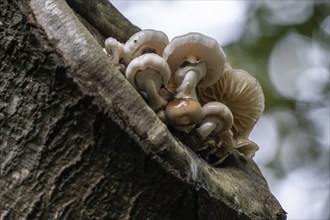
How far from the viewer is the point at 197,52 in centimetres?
136

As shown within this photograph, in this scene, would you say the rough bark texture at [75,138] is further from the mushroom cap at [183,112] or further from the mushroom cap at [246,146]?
the mushroom cap at [246,146]

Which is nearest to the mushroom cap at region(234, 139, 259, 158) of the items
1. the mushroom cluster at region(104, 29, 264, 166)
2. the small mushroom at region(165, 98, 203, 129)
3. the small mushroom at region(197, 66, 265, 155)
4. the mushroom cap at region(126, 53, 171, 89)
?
the small mushroom at region(197, 66, 265, 155)

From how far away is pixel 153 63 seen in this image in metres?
1.21

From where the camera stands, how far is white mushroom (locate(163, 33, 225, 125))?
130cm

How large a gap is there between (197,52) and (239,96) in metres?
0.28

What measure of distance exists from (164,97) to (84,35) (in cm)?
34

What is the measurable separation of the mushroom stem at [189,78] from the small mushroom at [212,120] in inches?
2.0

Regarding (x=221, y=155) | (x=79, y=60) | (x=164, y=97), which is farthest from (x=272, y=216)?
(x=79, y=60)

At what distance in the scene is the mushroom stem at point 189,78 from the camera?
130 centimetres

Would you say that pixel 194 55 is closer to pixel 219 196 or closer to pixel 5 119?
pixel 219 196

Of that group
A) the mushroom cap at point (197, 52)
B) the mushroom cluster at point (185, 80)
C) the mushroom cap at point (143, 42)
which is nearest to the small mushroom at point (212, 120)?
the mushroom cluster at point (185, 80)

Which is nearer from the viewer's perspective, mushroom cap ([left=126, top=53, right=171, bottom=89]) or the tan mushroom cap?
mushroom cap ([left=126, top=53, right=171, bottom=89])

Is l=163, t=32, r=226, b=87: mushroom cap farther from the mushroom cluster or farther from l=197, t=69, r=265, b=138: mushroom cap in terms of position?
l=197, t=69, r=265, b=138: mushroom cap

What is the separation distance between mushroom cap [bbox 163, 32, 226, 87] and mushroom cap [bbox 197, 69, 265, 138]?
0.12 metres
